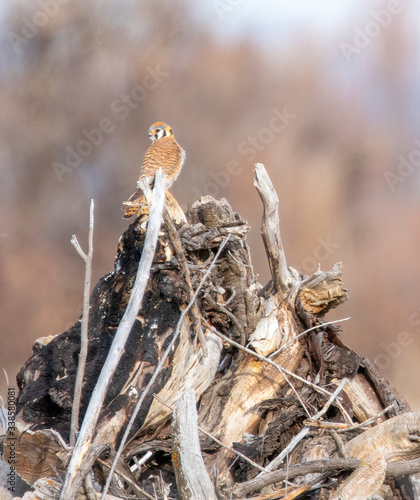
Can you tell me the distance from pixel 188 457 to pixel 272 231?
1150mm

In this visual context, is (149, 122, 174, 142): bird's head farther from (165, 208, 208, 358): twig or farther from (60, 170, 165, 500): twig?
(60, 170, 165, 500): twig

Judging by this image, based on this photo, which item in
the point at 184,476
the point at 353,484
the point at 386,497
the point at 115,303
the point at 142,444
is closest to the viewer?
the point at 184,476

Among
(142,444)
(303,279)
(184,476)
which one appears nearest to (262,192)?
(303,279)

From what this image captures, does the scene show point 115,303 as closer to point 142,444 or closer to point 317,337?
point 142,444

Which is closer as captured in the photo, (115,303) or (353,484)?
(353,484)

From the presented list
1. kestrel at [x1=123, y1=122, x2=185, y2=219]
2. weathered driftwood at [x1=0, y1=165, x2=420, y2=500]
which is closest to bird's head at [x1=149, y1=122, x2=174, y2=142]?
kestrel at [x1=123, y1=122, x2=185, y2=219]

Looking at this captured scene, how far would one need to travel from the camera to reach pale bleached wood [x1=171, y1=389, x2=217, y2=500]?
1.25 m

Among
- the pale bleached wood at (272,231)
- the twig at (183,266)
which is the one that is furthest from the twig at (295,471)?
the pale bleached wood at (272,231)

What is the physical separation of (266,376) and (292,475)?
26.8 inches

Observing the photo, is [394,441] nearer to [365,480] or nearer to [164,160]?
[365,480]

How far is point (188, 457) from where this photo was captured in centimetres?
130

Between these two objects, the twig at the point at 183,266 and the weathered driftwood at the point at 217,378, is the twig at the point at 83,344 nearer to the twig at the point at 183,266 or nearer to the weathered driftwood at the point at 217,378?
the weathered driftwood at the point at 217,378

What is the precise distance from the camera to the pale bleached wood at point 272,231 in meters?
2.18

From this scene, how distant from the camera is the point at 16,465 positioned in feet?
5.27
